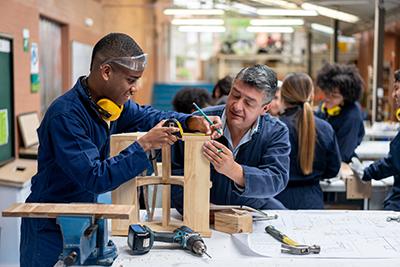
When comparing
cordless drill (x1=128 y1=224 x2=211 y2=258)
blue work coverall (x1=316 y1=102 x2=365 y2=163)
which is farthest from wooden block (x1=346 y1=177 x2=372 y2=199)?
cordless drill (x1=128 y1=224 x2=211 y2=258)

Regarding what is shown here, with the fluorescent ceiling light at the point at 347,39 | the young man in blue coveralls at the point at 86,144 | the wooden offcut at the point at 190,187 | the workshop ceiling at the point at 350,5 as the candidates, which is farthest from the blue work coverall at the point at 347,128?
the fluorescent ceiling light at the point at 347,39

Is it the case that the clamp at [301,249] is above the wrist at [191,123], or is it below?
below

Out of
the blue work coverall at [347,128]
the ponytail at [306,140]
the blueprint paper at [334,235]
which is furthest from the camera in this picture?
the blue work coverall at [347,128]

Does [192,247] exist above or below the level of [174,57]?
below

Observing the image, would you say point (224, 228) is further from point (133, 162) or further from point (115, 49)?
point (115, 49)

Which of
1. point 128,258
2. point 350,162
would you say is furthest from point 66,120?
point 350,162

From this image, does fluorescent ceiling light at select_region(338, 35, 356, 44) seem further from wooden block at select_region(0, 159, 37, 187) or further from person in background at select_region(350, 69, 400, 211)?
person in background at select_region(350, 69, 400, 211)

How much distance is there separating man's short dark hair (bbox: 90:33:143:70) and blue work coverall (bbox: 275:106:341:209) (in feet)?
5.64

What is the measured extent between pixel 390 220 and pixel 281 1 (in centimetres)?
467

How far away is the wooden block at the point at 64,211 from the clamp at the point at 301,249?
0.60 meters

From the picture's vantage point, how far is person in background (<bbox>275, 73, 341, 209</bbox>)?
141 inches

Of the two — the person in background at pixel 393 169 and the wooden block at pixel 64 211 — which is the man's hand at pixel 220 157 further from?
the person in background at pixel 393 169

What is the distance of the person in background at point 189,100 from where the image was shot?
4453 millimetres

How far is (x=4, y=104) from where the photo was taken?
486 centimetres
